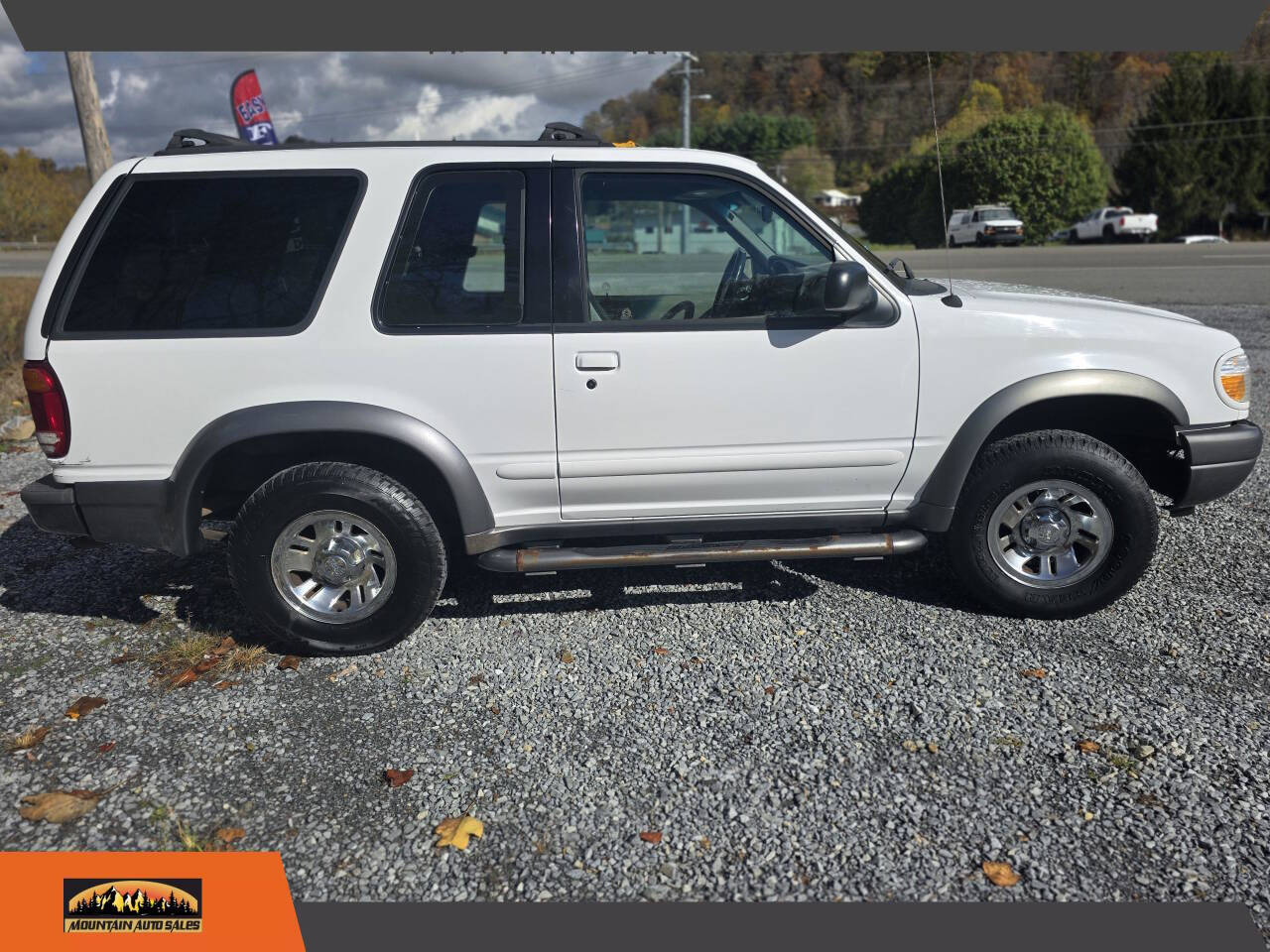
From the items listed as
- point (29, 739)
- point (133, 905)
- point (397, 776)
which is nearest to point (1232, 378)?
point (397, 776)

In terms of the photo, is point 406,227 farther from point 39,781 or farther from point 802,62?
point 802,62

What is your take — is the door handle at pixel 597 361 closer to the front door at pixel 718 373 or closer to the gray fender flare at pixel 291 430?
the front door at pixel 718 373

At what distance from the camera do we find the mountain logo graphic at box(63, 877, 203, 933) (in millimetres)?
2486

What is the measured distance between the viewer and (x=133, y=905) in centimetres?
253

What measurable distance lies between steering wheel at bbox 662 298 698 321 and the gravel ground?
138 centimetres

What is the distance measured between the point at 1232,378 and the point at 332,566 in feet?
12.9

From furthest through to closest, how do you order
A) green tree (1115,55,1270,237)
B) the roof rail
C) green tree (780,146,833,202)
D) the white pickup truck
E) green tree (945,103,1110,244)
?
green tree (780,146,833,202) < green tree (1115,55,1270,237) < the white pickup truck < green tree (945,103,1110,244) < the roof rail

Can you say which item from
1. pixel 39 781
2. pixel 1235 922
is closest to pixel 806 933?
pixel 1235 922

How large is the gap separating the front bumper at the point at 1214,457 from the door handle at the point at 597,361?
8.08 ft

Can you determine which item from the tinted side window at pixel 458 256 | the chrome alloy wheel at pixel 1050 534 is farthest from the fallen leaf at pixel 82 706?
the chrome alloy wheel at pixel 1050 534

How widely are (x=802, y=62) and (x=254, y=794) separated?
80.0m

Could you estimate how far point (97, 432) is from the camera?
141 inches

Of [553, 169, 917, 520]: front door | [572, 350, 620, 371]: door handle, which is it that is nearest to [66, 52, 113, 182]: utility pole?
[553, 169, 917, 520]: front door

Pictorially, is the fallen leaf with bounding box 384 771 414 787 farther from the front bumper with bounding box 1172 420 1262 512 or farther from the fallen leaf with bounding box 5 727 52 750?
the front bumper with bounding box 1172 420 1262 512
